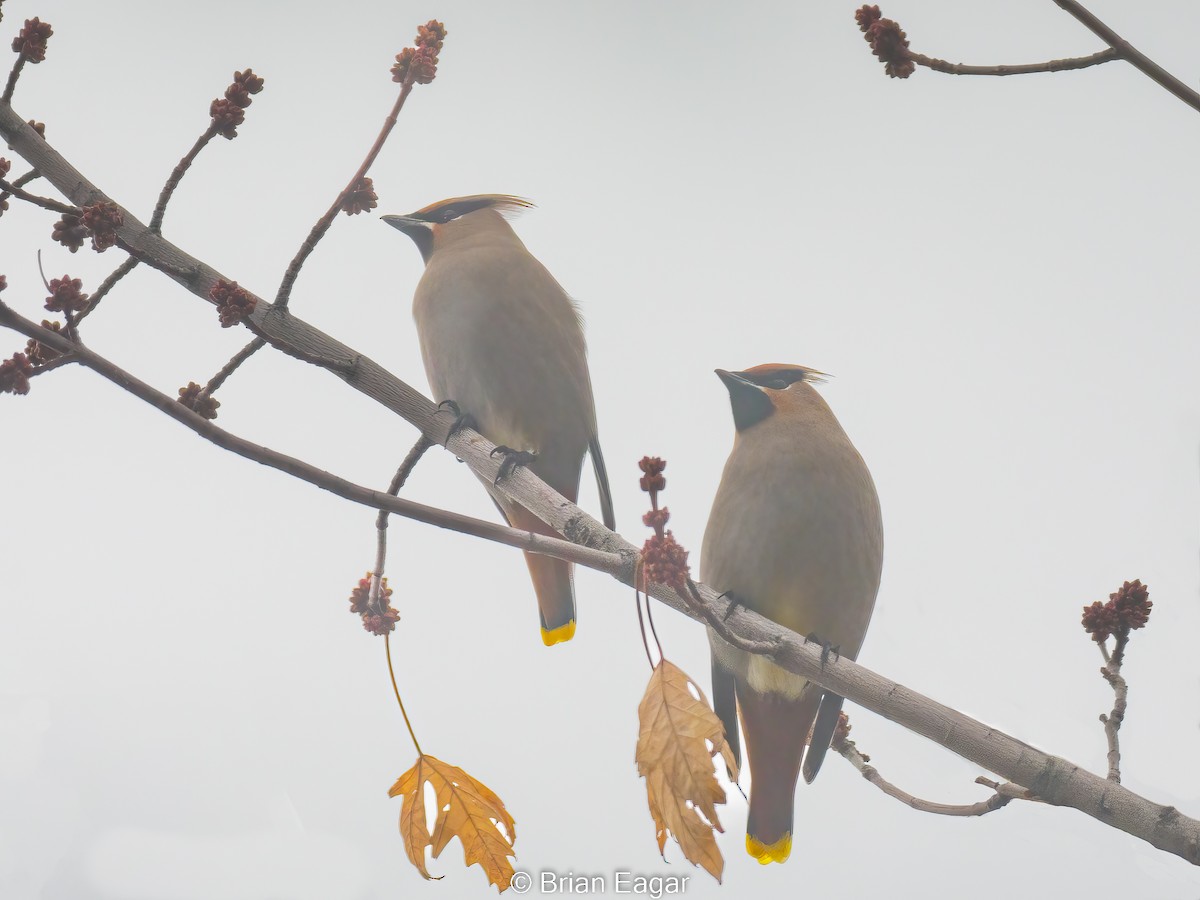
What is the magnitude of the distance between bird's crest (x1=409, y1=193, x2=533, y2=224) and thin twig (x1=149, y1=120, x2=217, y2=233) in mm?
1557

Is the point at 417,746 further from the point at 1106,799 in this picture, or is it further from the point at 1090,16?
the point at 1090,16

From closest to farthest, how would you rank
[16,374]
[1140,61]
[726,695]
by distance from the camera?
[1140,61]
[16,374]
[726,695]

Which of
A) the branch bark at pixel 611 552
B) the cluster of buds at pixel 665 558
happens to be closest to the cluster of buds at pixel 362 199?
the branch bark at pixel 611 552

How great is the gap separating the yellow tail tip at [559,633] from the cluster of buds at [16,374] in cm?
176

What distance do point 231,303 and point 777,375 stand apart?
191 centimetres

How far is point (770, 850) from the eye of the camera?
2.83 m

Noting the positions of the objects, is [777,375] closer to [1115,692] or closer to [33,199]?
[1115,692]

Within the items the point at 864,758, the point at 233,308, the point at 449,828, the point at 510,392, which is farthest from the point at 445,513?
the point at 510,392

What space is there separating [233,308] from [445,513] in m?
0.42

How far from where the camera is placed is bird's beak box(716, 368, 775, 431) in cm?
308

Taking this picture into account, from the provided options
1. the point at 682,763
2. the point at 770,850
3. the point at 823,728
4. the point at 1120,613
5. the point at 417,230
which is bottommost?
the point at 770,850

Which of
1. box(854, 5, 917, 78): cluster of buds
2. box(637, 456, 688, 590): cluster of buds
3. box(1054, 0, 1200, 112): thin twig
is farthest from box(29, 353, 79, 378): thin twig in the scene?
box(1054, 0, 1200, 112): thin twig

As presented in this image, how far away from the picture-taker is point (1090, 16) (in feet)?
4.16

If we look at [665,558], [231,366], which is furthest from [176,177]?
Result: [665,558]
